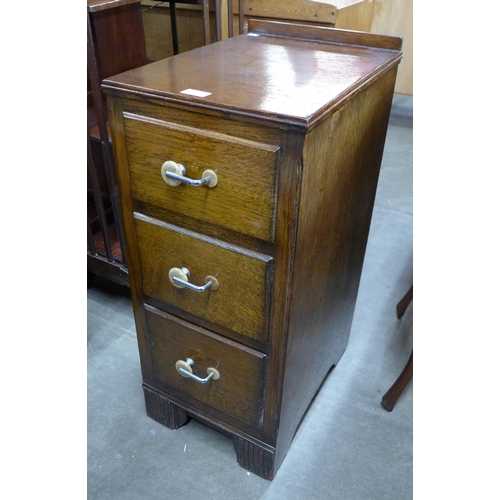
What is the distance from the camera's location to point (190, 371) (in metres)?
1.00

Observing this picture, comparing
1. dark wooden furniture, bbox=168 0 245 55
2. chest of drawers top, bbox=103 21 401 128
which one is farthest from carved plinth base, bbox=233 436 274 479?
dark wooden furniture, bbox=168 0 245 55

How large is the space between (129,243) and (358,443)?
2.39ft

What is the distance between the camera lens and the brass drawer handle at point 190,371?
0.96 metres

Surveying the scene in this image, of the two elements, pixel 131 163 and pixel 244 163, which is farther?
pixel 131 163

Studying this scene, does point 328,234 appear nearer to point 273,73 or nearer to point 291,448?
point 273,73

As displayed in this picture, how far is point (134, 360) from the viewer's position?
4.46 ft

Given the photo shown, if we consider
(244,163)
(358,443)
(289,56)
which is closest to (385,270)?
(358,443)

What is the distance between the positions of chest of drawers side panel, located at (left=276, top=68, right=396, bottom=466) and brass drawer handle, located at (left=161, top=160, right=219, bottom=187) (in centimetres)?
14

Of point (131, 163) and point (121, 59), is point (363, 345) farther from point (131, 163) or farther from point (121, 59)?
point (121, 59)

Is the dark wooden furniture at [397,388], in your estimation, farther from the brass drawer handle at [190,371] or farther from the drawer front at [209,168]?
the drawer front at [209,168]

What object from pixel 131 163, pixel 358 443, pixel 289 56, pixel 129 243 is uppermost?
pixel 289 56

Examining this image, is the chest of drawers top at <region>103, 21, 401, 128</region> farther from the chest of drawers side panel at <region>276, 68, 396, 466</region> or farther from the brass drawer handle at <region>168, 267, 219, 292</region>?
the brass drawer handle at <region>168, 267, 219, 292</region>

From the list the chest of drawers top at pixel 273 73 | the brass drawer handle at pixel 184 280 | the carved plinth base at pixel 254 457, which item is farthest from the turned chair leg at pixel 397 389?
the chest of drawers top at pixel 273 73

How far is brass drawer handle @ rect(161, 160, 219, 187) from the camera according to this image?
729 millimetres
